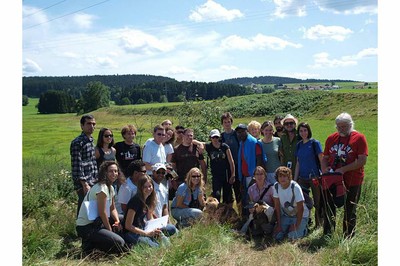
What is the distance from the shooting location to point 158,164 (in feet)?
19.8

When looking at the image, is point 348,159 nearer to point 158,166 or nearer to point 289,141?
point 289,141

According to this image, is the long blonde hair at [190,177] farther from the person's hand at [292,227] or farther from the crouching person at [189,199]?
the person's hand at [292,227]

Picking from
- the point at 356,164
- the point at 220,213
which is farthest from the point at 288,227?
the point at 356,164

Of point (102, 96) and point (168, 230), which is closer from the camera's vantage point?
point (168, 230)

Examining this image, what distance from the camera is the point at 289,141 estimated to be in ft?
21.2

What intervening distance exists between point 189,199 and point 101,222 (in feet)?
5.41

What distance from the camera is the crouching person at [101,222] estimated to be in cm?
516

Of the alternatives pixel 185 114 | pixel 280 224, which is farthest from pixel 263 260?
pixel 185 114

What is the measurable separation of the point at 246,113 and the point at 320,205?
159ft

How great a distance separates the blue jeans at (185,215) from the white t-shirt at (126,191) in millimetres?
871

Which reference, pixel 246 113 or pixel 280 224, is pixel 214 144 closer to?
pixel 280 224

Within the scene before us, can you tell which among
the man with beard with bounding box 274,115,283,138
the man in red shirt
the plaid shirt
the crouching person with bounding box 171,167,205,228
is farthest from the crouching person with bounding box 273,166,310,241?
the plaid shirt

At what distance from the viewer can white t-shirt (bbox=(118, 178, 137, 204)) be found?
588cm

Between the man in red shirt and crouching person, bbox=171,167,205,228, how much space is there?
2.03 metres
